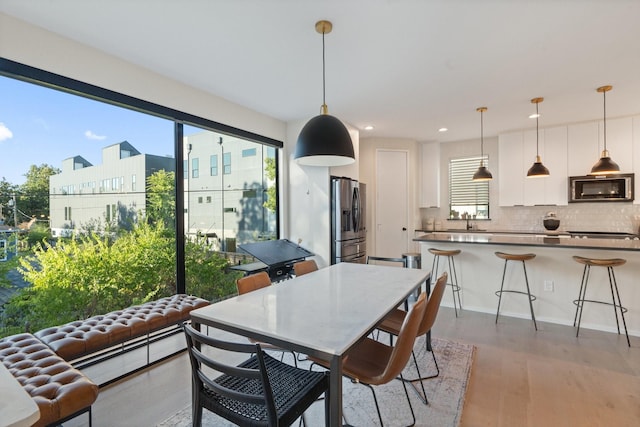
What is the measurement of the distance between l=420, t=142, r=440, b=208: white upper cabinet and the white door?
1.94 feet

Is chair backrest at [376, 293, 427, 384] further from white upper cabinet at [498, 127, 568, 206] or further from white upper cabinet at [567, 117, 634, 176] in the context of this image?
white upper cabinet at [567, 117, 634, 176]

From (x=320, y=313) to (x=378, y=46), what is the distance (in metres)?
2.26

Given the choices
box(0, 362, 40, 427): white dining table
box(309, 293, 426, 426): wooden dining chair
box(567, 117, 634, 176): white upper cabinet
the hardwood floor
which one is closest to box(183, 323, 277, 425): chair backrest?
box(309, 293, 426, 426): wooden dining chair

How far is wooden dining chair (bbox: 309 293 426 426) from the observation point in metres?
1.50

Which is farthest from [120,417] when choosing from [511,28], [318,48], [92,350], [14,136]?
[511,28]

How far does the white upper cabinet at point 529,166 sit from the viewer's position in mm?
5074

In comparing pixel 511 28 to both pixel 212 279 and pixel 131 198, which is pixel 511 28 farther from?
pixel 212 279

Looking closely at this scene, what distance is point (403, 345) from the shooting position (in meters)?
1.50

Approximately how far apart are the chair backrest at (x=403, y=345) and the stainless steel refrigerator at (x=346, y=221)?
314cm

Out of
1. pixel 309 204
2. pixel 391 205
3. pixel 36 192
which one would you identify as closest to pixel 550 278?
pixel 391 205

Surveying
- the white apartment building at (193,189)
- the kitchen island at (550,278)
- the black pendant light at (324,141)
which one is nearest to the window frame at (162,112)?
the white apartment building at (193,189)

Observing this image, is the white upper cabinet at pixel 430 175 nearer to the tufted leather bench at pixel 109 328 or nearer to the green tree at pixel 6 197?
the tufted leather bench at pixel 109 328

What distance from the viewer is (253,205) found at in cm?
459

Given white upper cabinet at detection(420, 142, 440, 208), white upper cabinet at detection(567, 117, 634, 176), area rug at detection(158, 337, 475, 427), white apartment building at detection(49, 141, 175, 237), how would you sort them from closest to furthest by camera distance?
area rug at detection(158, 337, 475, 427)
white apartment building at detection(49, 141, 175, 237)
white upper cabinet at detection(567, 117, 634, 176)
white upper cabinet at detection(420, 142, 440, 208)
